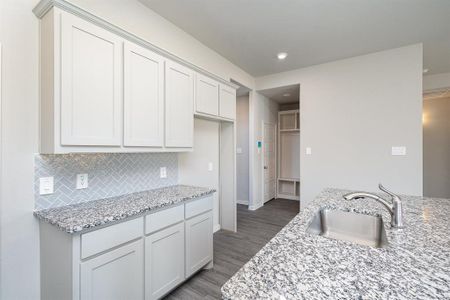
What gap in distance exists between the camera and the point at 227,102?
310cm

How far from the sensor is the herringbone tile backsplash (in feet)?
5.24

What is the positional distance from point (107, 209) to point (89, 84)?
0.96 meters

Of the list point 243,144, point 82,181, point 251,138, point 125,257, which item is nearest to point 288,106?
point 243,144

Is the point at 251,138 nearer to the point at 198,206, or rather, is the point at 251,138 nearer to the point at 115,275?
the point at 198,206

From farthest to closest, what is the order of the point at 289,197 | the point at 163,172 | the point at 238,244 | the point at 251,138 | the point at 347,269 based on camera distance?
the point at 289,197 → the point at 251,138 → the point at 238,244 → the point at 163,172 → the point at 347,269

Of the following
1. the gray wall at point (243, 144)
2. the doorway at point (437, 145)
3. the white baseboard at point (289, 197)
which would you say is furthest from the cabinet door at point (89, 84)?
the doorway at point (437, 145)

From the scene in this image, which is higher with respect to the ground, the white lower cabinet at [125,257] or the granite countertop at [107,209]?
the granite countertop at [107,209]

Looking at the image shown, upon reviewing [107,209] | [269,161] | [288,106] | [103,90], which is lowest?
[107,209]

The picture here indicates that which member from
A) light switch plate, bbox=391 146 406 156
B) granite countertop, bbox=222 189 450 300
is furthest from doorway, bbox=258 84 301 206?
granite countertop, bbox=222 189 450 300

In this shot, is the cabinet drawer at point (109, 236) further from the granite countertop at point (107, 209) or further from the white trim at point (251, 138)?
the white trim at point (251, 138)

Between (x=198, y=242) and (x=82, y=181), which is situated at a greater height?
(x=82, y=181)

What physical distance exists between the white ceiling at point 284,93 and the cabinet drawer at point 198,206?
3.07 metres

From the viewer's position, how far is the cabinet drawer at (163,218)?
1.71 metres

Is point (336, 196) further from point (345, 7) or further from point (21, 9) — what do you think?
point (21, 9)
